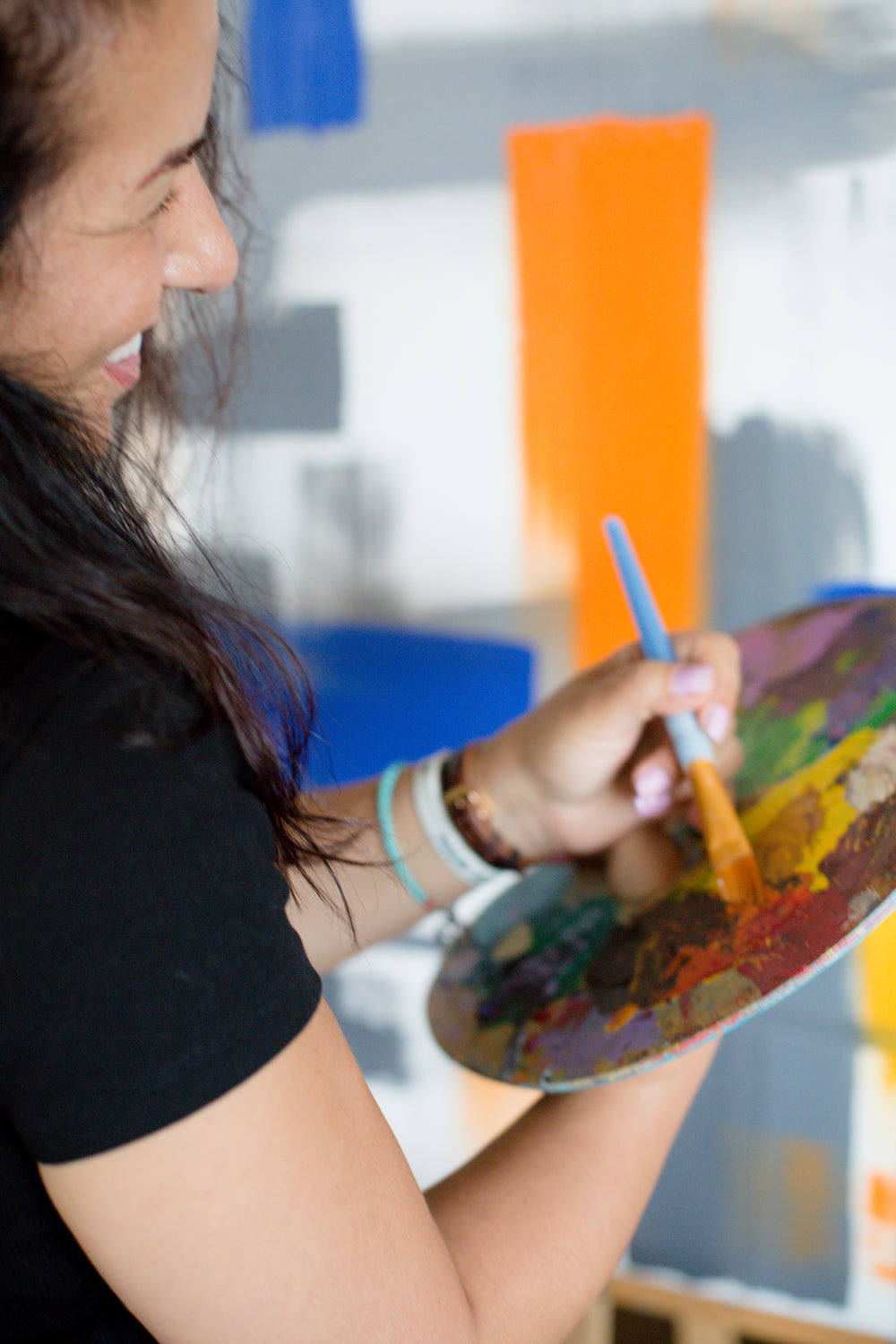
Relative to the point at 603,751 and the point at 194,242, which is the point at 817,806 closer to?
the point at 603,751

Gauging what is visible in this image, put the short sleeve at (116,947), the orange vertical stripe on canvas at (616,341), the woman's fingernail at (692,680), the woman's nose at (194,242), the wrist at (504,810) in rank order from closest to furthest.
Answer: the short sleeve at (116,947) → the woman's nose at (194,242) → the woman's fingernail at (692,680) → the wrist at (504,810) → the orange vertical stripe on canvas at (616,341)

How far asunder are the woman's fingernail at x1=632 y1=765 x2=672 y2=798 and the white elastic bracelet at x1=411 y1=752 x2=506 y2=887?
0.12 m

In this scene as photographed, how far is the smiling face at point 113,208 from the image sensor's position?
0.34m

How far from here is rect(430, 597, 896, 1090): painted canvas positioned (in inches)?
17.0

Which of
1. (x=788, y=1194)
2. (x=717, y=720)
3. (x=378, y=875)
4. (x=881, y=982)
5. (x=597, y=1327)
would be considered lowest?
(x=597, y=1327)

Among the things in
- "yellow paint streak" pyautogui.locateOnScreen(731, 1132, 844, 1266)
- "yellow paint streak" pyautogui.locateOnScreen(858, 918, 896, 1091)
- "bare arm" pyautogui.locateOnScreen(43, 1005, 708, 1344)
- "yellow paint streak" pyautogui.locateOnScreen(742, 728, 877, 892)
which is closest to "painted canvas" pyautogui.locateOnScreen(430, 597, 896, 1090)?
"yellow paint streak" pyautogui.locateOnScreen(742, 728, 877, 892)

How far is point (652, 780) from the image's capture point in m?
0.61

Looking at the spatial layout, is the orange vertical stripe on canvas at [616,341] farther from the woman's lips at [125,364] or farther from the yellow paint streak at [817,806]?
the woman's lips at [125,364]

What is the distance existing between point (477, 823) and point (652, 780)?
125mm

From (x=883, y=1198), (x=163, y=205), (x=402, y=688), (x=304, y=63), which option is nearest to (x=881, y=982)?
(x=883, y=1198)

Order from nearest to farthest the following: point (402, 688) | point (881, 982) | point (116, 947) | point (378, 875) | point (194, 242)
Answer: point (116, 947), point (194, 242), point (378, 875), point (881, 982), point (402, 688)

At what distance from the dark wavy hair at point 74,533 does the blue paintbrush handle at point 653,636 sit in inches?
8.7

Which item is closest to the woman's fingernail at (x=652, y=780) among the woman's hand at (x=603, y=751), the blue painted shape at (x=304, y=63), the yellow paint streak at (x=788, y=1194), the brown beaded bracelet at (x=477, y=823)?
the woman's hand at (x=603, y=751)

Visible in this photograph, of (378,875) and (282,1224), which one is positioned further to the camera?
(378,875)
